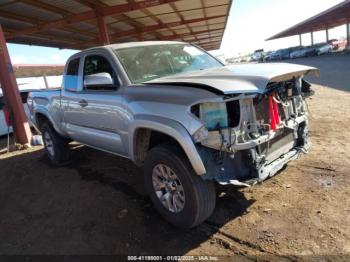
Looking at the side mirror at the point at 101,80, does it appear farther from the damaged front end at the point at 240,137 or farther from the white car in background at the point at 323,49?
the white car in background at the point at 323,49

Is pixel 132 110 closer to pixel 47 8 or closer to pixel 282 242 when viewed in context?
pixel 282 242

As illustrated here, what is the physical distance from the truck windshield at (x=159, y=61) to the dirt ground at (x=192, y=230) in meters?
1.72

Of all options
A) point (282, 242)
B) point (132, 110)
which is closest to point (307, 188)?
point (282, 242)

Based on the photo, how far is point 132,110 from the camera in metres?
4.02

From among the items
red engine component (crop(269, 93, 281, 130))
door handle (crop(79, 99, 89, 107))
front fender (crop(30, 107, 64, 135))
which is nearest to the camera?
red engine component (crop(269, 93, 281, 130))

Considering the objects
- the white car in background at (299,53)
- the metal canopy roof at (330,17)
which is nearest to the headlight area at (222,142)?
the metal canopy roof at (330,17)

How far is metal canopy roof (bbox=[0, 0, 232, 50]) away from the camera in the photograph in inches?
489

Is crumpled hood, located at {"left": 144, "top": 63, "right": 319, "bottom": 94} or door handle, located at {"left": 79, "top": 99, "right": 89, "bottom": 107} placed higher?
crumpled hood, located at {"left": 144, "top": 63, "right": 319, "bottom": 94}

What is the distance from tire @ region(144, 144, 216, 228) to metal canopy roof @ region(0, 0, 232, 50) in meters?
9.83

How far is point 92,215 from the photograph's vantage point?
4398 millimetres

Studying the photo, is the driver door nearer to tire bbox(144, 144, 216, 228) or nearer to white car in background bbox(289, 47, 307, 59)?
tire bbox(144, 144, 216, 228)

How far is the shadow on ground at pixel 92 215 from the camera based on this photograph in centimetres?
363

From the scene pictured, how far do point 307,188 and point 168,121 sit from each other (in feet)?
6.86

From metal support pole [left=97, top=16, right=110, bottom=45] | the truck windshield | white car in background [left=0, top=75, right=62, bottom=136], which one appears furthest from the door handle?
metal support pole [left=97, top=16, right=110, bottom=45]
